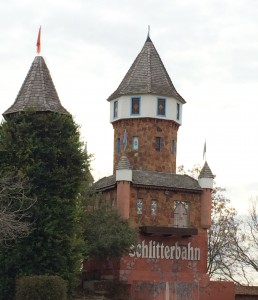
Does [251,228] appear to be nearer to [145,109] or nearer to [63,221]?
[145,109]

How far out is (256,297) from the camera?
212ft

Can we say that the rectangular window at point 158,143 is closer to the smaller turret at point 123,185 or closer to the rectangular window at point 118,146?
the rectangular window at point 118,146

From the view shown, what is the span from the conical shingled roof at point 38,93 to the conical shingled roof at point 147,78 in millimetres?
13858

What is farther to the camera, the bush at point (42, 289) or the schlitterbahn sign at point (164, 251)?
the schlitterbahn sign at point (164, 251)

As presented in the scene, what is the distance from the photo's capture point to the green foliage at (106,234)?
54.2 m

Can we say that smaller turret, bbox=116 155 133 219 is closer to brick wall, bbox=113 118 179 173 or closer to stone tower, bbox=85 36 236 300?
stone tower, bbox=85 36 236 300

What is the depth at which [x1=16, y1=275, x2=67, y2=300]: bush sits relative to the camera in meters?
43.1

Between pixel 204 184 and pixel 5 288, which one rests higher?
pixel 204 184

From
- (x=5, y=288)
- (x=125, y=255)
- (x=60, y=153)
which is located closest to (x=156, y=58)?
(x=125, y=255)

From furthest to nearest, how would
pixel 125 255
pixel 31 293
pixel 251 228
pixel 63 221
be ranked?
pixel 251 228
pixel 125 255
pixel 63 221
pixel 31 293

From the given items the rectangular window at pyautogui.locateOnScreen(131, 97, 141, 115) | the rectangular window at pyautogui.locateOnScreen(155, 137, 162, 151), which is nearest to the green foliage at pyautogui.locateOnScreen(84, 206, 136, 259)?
the rectangular window at pyautogui.locateOnScreen(155, 137, 162, 151)

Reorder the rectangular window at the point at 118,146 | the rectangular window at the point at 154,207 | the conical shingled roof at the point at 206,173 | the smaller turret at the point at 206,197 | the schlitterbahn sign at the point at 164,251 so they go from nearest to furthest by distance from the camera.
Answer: the schlitterbahn sign at the point at 164,251, the rectangular window at the point at 154,207, the smaller turret at the point at 206,197, the conical shingled roof at the point at 206,173, the rectangular window at the point at 118,146

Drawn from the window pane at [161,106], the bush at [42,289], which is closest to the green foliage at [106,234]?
the bush at [42,289]

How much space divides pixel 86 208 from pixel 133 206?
139 inches
